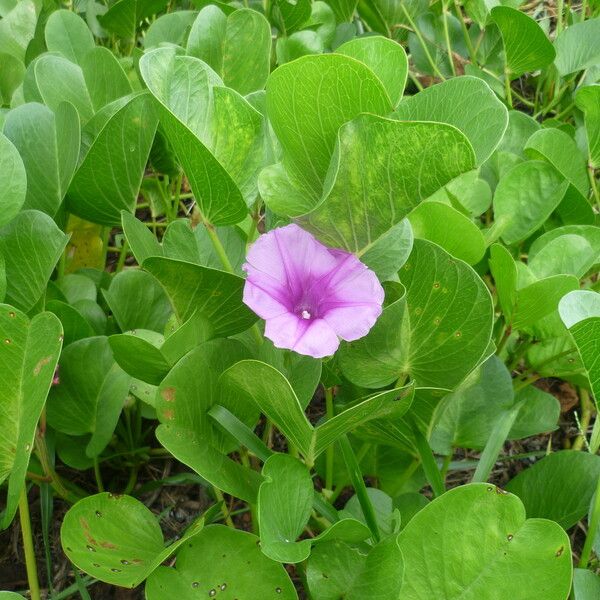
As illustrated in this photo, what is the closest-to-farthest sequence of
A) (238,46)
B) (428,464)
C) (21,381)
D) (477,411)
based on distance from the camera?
(21,381), (428,464), (477,411), (238,46)

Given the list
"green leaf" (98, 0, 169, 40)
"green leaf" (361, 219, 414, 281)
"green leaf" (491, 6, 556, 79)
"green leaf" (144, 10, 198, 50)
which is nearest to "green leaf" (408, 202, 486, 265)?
"green leaf" (361, 219, 414, 281)

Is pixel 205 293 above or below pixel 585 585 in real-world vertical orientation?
above

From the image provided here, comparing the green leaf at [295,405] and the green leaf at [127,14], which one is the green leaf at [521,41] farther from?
the green leaf at [295,405]

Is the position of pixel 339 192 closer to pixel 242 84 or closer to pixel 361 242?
pixel 361 242

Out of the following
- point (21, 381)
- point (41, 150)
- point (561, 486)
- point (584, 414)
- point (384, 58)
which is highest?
point (384, 58)

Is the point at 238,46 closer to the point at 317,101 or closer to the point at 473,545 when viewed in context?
the point at 317,101

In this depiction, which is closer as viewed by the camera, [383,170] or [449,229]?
[383,170]

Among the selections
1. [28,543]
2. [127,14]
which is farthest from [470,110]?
[127,14]
